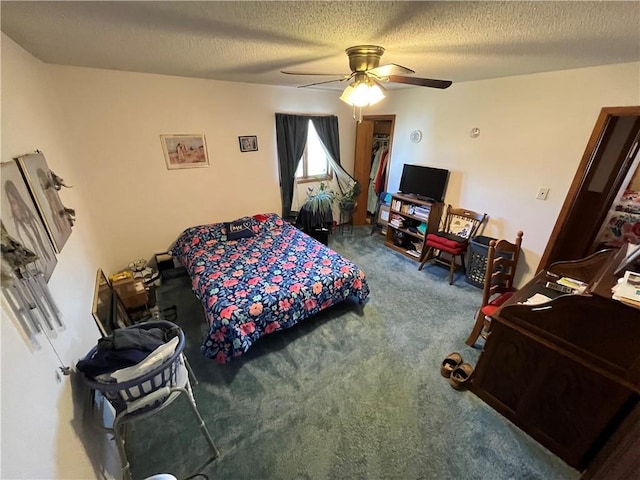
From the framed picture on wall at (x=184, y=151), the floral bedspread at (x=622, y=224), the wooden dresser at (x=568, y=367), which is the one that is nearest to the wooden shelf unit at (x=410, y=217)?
the wooden dresser at (x=568, y=367)

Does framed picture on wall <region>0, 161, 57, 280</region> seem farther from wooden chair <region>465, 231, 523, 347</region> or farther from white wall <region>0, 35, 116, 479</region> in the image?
wooden chair <region>465, 231, 523, 347</region>

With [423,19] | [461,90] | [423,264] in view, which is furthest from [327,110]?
[423,19]

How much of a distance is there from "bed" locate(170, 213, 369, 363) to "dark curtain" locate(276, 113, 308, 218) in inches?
30.6

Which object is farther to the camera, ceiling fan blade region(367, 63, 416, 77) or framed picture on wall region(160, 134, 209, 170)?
framed picture on wall region(160, 134, 209, 170)

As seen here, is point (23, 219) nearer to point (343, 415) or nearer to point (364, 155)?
point (343, 415)

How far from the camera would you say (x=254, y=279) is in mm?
2443

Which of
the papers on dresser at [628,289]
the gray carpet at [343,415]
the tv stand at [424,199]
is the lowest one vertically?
the gray carpet at [343,415]

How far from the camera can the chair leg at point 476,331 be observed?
2172 millimetres

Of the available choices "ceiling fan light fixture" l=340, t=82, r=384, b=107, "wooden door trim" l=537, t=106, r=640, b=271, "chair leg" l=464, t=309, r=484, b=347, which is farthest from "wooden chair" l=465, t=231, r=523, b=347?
"ceiling fan light fixture" l=340, t=82, r=384, b=107

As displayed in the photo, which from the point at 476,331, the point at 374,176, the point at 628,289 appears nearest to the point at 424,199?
the point at 374,176

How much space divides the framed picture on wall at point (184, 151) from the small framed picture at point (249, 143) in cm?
46

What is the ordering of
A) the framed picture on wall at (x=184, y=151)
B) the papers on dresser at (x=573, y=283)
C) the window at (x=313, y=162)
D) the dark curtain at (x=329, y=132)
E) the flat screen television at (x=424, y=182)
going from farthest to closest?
1. the window at (x=313, y=162)
2. the dark curtain at (x=329, y=132)
3. the flat screen television at (x=424, y=182)
4. the framed picture on wall at (x=184, y=151)
5. the papers on dresser at (x=573, y=283)

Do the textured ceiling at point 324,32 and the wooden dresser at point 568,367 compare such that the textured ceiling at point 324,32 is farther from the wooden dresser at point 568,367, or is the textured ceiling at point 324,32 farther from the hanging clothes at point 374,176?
the hanging clothes at point 374,176

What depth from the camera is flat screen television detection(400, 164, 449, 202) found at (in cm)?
341
